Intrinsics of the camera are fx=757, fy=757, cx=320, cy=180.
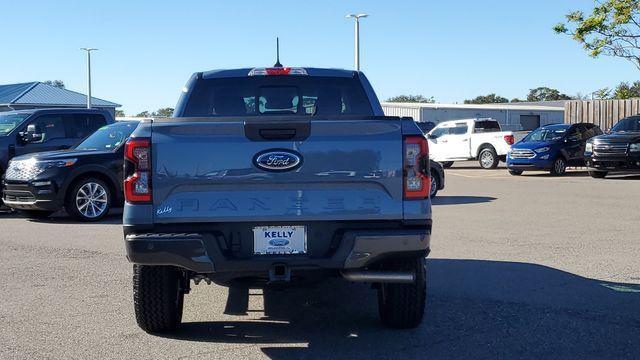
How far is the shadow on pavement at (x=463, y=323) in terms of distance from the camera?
514 cm

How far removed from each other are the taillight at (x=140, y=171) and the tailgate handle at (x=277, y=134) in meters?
0.73

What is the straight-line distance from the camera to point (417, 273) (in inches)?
210

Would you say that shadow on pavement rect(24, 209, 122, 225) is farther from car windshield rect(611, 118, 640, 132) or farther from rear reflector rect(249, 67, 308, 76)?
car windshield rect(611, 118, 640, 132)

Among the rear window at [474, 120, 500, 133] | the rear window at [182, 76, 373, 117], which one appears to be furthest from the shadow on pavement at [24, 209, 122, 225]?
the rear window at [474, 120, 500, 133]

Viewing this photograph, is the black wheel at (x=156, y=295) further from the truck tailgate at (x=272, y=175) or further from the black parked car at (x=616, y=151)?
the black parked car at (x=616, y=151)

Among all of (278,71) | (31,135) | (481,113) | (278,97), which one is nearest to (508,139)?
(31,135)

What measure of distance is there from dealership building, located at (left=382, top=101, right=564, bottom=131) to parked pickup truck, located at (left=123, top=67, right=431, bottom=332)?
152 feet

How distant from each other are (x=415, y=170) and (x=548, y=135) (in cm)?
2073

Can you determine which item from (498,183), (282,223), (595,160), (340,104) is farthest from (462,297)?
(595,160)

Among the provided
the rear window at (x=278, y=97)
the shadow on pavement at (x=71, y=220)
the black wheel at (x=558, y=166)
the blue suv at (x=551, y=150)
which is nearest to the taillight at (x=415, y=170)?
the rear window at (x=278, y=97)

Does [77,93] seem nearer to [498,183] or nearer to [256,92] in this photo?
[498,183]

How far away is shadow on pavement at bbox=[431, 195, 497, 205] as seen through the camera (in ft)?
50.3

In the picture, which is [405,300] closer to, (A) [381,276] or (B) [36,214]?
(A) [381,276]

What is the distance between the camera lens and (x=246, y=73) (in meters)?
6.43
